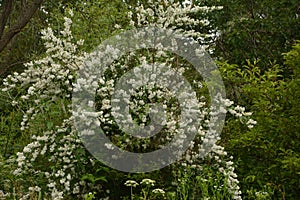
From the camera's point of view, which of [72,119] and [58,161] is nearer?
[72,119]

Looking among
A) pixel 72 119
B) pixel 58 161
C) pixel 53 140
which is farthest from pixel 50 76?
pixel 58 161

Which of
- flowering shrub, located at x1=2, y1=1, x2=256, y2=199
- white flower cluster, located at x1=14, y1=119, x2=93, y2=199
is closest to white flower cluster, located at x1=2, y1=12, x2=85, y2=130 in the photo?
flowering shrub, located at x1=2, y1=1, x2=256, y2=199

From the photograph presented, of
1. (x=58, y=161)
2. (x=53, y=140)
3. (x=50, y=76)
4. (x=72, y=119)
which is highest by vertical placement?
(x=50, y=76)

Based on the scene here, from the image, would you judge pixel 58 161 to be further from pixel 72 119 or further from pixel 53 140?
pixel 72 119

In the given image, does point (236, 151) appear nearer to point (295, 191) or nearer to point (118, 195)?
point (295, 191)

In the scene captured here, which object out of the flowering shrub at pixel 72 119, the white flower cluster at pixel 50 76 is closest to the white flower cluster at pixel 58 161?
the flowering shrub at pixel 72 119

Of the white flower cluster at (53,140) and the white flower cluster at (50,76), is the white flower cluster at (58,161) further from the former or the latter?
the white flower cluster at (50,76)

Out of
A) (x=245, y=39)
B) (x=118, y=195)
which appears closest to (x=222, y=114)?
(x=118, y=195)

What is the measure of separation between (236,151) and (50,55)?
205 cm

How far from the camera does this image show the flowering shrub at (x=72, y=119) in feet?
13.7

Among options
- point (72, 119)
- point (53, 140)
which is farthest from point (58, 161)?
point (72, 119)

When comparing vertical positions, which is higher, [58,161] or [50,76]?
[50,76]

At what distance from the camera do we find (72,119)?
4184mm

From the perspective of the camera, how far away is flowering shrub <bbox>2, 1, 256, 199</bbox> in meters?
4.18
